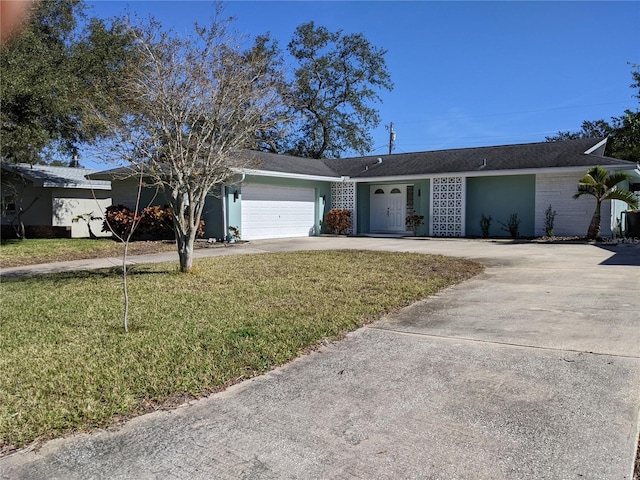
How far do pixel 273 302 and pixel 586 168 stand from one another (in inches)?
552

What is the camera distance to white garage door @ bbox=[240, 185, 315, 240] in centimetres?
1791

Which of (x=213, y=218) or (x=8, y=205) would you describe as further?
(x=8, y=205)

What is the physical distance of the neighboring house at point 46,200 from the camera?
20.1 m

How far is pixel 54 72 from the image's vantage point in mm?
14461

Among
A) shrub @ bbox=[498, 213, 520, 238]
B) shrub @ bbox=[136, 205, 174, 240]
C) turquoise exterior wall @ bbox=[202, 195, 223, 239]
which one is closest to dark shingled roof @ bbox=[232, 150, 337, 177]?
turquoise exterior wall @ bbox=[202, 195, 223, 239]

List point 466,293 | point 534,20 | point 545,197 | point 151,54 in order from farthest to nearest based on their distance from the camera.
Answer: point 545,197, point 534,20, point 151,54, point 466,293

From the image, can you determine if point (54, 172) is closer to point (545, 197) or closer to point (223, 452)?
point (545, 197)

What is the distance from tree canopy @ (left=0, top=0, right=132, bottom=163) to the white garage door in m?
6.02

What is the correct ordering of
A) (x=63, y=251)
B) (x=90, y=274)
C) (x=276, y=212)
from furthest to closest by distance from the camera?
1. (x=276, y=212)
2. (x=63, y=251)
3. (x=90, y=274)

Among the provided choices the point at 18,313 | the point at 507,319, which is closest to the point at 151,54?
the point at 18,313

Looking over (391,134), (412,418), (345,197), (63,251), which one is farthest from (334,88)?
(412,418)

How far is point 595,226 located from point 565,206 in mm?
2002

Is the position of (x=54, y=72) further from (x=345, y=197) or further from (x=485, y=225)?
(x=485, y=225)

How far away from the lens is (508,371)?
3.92 metres
